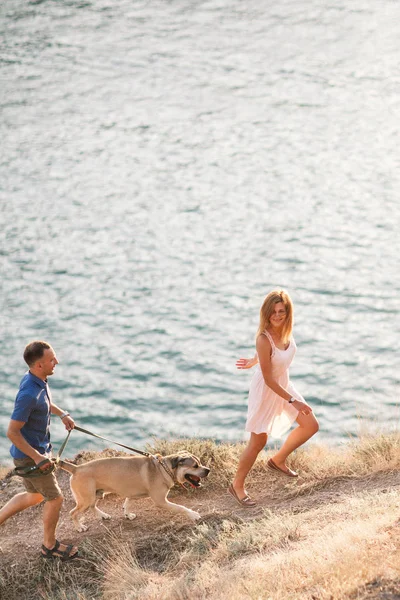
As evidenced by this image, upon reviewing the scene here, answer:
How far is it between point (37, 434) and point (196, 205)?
23.4m

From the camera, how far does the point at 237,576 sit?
679 cm

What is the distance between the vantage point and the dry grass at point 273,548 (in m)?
6.31

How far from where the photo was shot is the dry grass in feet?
20.7

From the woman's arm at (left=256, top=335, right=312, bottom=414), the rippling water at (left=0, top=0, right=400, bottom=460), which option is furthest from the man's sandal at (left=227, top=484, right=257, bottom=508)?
the rippling water at (left=0, top=0, right=400, bottom=460)

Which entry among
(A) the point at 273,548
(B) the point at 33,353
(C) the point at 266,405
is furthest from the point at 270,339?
(B) the point at 33,353

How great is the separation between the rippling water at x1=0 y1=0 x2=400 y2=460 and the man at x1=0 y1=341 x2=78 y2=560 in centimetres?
959

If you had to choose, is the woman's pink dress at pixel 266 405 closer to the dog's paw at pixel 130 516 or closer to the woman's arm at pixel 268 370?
the woman's arm at pixel 268 370

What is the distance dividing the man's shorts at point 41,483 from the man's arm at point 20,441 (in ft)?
0.69

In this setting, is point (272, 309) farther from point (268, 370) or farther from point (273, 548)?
point (273, 548)

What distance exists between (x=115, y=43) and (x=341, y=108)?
538 inches

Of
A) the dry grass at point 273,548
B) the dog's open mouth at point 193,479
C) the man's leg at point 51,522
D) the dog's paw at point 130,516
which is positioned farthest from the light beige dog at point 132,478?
the man's leg at point 51,522

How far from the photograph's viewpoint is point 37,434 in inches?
305

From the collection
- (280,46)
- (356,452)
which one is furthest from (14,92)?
(356,452)

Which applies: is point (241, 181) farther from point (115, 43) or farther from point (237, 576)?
point (237, 576)
